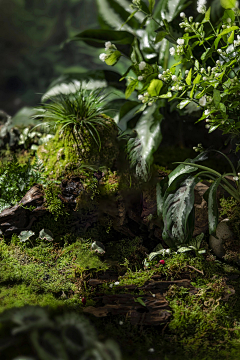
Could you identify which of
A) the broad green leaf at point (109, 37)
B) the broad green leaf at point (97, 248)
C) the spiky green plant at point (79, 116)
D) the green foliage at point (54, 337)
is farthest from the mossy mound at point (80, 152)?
the green foliage at point (54, 337)

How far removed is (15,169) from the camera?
7.12 feet

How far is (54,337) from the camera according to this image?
0.87m

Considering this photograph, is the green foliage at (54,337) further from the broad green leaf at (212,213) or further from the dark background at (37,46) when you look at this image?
the dark background at (37,46)

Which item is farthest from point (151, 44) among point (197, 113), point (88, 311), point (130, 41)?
point (88, 311)

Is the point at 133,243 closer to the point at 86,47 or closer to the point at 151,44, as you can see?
the point at 151,44

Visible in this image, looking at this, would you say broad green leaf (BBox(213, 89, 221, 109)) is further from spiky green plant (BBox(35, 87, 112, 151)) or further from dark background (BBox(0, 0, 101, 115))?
dark background (BBox(0, 0, 101, 115))

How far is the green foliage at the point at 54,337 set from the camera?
86cm

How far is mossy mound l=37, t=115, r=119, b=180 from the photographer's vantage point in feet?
6.86

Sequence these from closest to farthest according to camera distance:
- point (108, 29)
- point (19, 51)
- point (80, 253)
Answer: point (80, 253) → point (108, 29) → point (19, 51)

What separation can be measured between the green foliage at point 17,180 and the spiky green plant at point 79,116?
343mm

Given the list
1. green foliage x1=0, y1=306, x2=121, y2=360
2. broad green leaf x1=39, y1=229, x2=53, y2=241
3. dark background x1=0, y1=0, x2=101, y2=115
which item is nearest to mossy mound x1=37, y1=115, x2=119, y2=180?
broad green leaf x1=39, y1=229, x2=53, y2=241

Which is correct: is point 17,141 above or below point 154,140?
above

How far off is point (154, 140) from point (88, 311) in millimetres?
1227

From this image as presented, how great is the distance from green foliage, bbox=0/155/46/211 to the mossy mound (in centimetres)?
7
